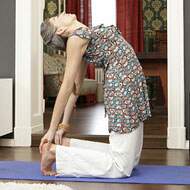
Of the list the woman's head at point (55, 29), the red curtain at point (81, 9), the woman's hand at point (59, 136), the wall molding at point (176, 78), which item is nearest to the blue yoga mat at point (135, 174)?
the woman's hand at point (59, 136)

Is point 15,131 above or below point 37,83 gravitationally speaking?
below

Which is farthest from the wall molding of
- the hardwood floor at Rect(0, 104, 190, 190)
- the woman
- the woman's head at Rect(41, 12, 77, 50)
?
the woman's head at Rect(41, 12, 77, 50)

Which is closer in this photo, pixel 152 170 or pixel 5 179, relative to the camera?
pixel 5 179

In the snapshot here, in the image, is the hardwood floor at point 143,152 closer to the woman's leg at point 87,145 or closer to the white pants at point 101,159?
the white pants at point 101,159

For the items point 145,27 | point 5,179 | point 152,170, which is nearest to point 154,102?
point 145,27

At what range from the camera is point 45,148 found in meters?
2.38

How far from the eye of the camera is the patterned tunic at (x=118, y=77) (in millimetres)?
2422

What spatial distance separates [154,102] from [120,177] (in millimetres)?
5183

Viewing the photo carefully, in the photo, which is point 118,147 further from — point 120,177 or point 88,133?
point 88,133

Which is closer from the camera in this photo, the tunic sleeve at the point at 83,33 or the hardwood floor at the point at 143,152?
the hardwood floor at the point at 143,152

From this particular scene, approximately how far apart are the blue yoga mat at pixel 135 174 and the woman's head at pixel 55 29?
0.77m

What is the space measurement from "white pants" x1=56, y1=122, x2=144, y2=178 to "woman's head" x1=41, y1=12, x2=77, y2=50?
59 cm

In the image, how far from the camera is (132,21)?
9094 mm

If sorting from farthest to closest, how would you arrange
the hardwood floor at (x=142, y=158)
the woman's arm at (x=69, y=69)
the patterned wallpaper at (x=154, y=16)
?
1. the patterned wallpaper at (x=154, y=16)
2. the woman's arm at (x=69, y=69)
3. the hardwood floor at (x=142, y=158)
